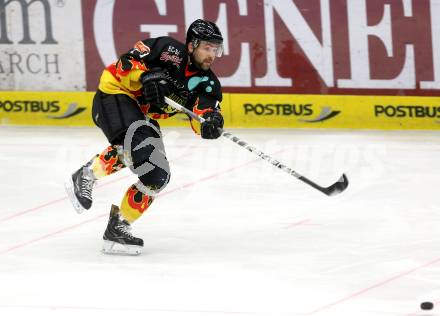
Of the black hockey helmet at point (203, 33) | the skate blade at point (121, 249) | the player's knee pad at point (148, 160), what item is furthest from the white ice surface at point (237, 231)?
the black hockey helmet at point (203, 33)

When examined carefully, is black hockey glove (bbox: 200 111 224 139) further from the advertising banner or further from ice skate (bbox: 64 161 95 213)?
the advertising banner

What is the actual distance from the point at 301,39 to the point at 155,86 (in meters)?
4.01

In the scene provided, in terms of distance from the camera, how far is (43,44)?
425 inches

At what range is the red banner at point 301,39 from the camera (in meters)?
10.1

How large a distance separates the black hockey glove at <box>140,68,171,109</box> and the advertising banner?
4.34 meters

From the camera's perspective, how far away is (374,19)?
1009 cm

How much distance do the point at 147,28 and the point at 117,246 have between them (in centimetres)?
423

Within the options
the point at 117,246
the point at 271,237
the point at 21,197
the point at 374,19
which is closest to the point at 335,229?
the point at 271,237

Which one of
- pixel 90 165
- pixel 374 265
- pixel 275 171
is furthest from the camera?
pixel 275 171

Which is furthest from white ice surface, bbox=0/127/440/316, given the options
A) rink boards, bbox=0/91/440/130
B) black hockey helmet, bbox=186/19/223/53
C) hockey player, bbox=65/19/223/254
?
black hockey helmet, bbox=186/19/223/53

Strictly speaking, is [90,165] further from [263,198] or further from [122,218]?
[263,198]

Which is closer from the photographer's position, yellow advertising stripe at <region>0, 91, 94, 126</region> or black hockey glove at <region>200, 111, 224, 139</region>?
black hockey glove at <region>200, 111, 224, 139</region>

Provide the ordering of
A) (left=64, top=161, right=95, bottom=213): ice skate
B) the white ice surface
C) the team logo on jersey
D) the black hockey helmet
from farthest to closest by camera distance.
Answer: (left=64, top=161, right=95, bottom=213): ice skate → the team logo on jersey → the black hockey helmet → the white ice surface

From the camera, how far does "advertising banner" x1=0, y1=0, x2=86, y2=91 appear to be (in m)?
10.8
